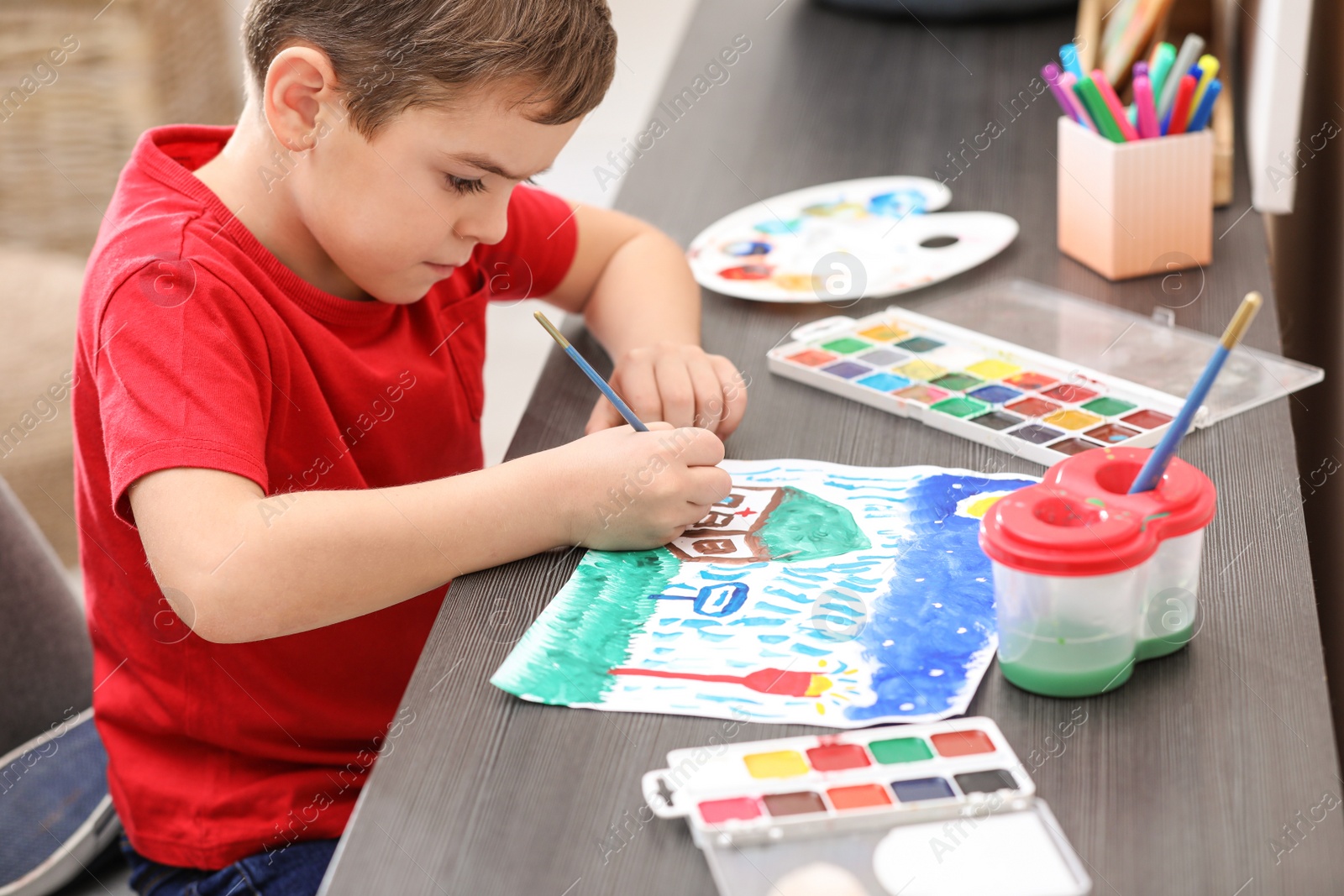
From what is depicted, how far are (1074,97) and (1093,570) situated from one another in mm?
609

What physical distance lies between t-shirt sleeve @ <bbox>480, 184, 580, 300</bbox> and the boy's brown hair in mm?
265

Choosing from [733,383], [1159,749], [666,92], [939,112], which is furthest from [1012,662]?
[666,92]

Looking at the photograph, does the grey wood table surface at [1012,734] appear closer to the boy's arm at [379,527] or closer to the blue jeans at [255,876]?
the boy's arm at [379,527]

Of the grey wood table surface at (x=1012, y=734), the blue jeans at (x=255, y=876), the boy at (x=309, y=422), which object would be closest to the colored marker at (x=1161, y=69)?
the grey wood table surface at (x=1012, y=734)

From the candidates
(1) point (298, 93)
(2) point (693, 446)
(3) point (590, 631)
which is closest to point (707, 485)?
(2) point (693, 446)

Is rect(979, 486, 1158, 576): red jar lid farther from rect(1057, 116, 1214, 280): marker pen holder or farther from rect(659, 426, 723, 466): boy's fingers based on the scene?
rect(1057, 116, 1214, 280): marker pen holder

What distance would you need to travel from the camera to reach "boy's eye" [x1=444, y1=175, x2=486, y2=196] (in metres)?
0.82

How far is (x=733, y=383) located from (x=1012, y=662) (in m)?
0.35

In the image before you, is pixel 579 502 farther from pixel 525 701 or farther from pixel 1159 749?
pixel 1159 749

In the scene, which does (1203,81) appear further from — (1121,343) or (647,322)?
(647,322)

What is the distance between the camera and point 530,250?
1.10m

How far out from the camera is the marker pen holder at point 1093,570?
559 millimetres

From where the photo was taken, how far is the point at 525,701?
0.61 metres

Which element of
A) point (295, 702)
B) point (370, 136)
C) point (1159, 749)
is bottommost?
point (295, 702)
